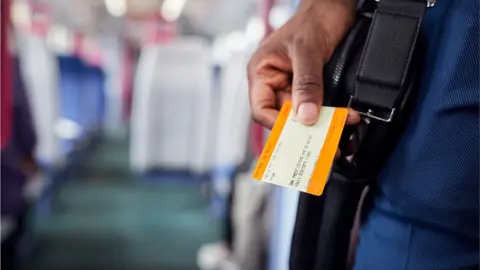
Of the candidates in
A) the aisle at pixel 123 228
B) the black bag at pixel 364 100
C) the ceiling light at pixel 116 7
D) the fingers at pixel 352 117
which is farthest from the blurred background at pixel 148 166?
the ceiling light at pixel 116 7

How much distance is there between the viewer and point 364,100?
695 mm

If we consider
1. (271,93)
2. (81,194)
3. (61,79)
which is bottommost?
(81,194)

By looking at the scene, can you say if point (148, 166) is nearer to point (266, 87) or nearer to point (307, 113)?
point (266, 87)

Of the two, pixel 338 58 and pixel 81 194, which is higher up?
pixel 338 58

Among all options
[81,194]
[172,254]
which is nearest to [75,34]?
[81,194]

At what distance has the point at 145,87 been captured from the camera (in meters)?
4.63

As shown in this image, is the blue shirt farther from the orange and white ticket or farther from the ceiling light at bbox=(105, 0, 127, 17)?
the ceiling light at bbox=(105, 0, 127, 17)

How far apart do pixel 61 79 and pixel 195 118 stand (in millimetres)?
2565

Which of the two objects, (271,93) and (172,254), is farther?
(172,254)

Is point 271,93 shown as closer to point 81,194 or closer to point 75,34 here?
point 81,194

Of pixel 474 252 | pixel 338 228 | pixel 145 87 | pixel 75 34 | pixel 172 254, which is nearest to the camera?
pixel 474 252

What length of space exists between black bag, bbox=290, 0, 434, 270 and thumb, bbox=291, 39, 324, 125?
2cm

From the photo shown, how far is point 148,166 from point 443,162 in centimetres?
438

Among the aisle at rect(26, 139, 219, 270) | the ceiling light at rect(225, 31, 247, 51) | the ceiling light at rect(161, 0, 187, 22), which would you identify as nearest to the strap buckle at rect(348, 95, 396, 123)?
the aisle at rect(26, 139, 219, 270)
